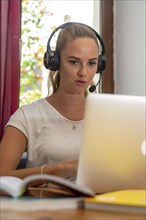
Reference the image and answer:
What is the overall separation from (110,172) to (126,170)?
0.04 metres

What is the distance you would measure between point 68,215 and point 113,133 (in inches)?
10.5

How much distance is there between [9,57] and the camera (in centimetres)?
251

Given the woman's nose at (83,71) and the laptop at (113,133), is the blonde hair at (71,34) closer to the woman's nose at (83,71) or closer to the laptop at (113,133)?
the woman's nose at (83,71)

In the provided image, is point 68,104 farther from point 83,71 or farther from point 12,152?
point 12,152

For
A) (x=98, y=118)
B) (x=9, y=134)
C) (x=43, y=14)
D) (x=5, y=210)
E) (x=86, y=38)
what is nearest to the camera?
(x=5, y=210)

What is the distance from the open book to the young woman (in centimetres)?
65

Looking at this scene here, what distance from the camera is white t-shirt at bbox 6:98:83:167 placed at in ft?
5.54

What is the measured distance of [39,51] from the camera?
2883mm

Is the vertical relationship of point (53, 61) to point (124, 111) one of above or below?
above

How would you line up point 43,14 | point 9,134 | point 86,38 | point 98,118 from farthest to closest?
point 43,14
point 86,38
point 9,134
point 98,118

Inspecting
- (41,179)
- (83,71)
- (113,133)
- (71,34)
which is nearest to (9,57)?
(71,34)

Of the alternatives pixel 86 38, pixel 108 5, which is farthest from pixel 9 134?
pixel 108 5

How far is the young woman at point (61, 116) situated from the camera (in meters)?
1.68

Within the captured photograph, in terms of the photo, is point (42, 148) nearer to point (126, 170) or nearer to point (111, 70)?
point (126, 170)
